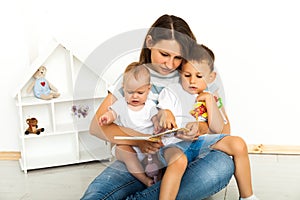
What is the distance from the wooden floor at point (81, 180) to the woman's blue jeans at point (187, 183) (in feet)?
0.27

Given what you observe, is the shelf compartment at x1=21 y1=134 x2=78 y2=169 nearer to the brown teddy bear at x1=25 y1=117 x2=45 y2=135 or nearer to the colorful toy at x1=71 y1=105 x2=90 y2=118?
the brown teddy bear at x1=25 y1=117 x2=45 y2=135

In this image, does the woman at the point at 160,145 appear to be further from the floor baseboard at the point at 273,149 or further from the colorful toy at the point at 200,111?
the floor baseboard at the point at 273,149

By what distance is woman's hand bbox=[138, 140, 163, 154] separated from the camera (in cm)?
158

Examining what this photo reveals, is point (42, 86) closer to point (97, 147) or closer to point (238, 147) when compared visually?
point (97, 147)

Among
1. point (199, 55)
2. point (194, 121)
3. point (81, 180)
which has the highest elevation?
point (199, 55)

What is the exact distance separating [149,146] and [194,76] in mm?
276

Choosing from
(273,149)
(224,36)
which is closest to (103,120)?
(224,36)

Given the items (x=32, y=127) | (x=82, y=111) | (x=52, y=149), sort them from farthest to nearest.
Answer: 1. (x=52, y=149)
2. (x=32, y=127)
3. (x=82, y=111)

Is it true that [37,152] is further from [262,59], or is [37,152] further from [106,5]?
[262,59]

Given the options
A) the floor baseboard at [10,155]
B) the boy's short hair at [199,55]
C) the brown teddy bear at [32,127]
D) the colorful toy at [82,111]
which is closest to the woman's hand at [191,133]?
the boy's short hair at [199,55]

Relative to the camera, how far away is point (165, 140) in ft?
5.24

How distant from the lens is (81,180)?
2057 mm

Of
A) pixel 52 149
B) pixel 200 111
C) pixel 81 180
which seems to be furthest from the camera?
pixel 52 149

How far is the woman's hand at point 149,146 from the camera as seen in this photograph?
1.58 metres
